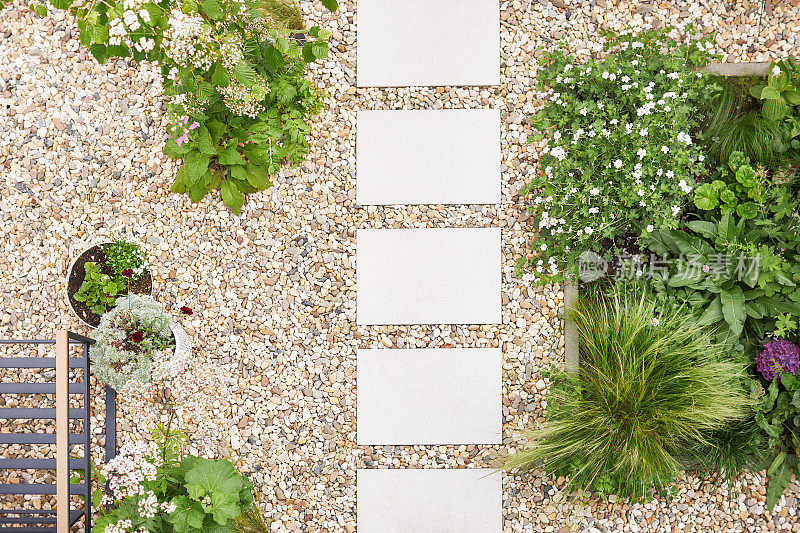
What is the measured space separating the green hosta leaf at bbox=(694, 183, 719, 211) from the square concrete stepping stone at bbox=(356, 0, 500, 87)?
3.65ft

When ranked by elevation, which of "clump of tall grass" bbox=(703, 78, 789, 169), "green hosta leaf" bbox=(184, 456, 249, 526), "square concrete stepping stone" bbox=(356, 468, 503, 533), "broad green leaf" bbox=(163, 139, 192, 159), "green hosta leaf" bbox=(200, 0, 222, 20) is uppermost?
"green hosta leaf" bbox=(200, 0, 222, 20)

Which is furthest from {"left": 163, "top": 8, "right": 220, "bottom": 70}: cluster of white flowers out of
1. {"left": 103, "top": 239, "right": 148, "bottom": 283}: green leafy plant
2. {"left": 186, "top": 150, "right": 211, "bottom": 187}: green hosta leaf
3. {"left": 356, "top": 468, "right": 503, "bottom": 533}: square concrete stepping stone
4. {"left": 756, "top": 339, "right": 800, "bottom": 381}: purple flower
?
{"left": 756, "top": 339, "right": 800, "bottom": 381}: purple flower

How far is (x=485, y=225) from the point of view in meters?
2.70

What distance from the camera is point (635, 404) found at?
2375mm

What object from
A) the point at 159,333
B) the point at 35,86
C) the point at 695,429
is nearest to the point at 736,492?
the point at 695,429

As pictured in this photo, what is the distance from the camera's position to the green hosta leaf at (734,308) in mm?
2479

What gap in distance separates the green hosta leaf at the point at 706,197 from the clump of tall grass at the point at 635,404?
512 millimetres

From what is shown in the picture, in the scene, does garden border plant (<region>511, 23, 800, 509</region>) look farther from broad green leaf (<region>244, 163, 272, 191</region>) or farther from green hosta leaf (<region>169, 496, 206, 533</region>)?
green hosta leaf (<region>169, 496, 206, 533</region>)

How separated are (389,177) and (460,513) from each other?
171 centimetres

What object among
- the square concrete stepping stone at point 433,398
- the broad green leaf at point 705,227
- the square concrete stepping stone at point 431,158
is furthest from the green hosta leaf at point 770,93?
the square concrete stepping stone at point 433,398

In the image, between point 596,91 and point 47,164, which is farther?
point 47,164

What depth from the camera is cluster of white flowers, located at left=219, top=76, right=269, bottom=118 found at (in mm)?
2330

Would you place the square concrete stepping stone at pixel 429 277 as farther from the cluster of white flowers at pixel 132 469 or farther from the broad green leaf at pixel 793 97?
the broad green leaf at pixel 793 97

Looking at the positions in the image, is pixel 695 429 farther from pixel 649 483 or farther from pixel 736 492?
pixel 736 492
